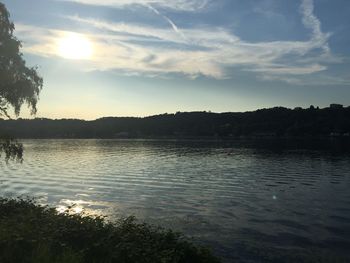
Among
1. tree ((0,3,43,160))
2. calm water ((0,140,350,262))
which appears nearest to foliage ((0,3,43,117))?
tree ((0,3,43,160))

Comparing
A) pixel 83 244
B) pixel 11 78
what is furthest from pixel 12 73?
pixel 83 244

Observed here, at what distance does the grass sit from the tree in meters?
11.4

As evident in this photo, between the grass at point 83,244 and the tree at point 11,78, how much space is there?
11388 millimetres

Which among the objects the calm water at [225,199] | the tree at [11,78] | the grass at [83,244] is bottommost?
the calm water at [225,199]

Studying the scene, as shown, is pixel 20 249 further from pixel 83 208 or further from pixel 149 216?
pixel 83 208

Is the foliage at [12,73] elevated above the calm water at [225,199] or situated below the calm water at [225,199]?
above

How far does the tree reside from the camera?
111 feet

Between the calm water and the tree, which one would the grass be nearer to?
the calm water

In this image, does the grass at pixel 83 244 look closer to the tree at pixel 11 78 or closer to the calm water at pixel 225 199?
the calm water at pixel 225 199

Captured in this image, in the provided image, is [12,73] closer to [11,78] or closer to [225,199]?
[11,78]

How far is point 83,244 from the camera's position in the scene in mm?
19781

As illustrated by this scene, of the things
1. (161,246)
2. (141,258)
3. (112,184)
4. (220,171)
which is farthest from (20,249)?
(220,171)

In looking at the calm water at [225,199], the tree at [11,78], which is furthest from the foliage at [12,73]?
the calm water at [225,199]

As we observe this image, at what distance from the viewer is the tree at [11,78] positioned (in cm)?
3384
